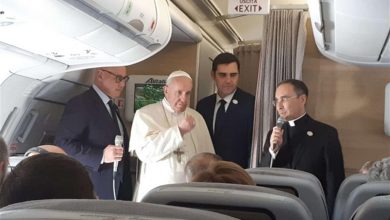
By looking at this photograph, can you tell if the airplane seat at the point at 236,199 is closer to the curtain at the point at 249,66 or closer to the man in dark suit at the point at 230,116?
the man in dark suit at the point at 230,116

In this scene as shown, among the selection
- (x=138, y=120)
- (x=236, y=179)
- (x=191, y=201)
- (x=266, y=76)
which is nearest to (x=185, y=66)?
(x=266, y=76)

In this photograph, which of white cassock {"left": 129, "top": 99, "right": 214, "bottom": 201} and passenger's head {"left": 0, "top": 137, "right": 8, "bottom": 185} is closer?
passenger's head {"left": 0, "top": 137, "right": 8, "bottom": 185}

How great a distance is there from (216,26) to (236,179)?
4370 millimetres

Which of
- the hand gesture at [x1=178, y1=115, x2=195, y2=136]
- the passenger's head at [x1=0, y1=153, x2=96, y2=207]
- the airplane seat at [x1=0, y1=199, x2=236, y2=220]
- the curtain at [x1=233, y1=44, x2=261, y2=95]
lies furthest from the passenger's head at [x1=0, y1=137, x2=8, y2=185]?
the curtain at [x1=233, y1=44, x2=261, y2=95]

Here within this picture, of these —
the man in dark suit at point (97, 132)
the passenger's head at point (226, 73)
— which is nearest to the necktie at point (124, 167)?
the man in dark suit at point (97, 132)

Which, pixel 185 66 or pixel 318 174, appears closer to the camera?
pixel 318 174

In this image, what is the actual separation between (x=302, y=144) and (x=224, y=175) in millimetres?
1978

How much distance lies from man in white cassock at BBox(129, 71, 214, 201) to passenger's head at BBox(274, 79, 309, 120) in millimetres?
655

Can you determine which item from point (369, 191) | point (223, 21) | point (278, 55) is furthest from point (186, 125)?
point (223, 21)

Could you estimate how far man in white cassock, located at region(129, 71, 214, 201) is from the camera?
3748mm

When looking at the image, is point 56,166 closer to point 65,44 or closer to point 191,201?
point 191,201

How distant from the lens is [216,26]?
6.30m

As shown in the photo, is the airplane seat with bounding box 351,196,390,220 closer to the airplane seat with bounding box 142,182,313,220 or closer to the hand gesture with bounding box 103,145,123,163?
the airplane seat with bounding box 142,182,313,220

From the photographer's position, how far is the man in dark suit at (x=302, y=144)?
153 inches
